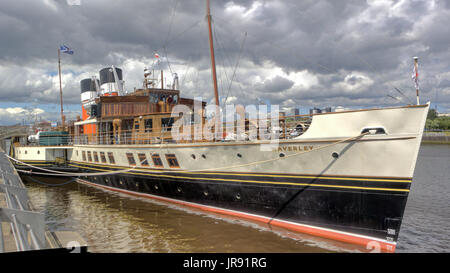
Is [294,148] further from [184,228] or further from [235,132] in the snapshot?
[184,228]

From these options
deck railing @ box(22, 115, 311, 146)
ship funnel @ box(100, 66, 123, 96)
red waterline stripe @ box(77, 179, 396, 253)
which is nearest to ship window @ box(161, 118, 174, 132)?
deck railing @ box(22, 115, 311, 146)

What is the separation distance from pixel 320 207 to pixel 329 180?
103 cm

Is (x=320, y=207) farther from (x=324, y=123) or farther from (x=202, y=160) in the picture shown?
(x=202, y=160)

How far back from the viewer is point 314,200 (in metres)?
9.85

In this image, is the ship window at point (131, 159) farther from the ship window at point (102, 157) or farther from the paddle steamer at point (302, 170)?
the ship window at point (102, 157)

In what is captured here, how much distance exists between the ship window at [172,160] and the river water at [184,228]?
2021 millimetres

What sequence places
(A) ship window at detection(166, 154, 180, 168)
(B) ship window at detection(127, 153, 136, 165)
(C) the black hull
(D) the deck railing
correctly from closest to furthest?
1. (C) the black hull
2. (D) the deck railing
3. (A) ship window at detection(166, 154, 180, 168)
4. (B) ship window at detection(127, 153, 136, 165)

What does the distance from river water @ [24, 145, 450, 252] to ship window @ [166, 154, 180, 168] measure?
2.02m

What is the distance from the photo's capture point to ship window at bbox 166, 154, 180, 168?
1330cm

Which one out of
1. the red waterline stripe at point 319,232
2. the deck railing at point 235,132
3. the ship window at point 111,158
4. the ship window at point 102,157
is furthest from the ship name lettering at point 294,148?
the ship window at point 102,157

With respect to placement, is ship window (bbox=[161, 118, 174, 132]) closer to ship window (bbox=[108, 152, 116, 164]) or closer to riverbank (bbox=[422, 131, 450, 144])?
ship window (bbox=[108, 152, 116, 164])

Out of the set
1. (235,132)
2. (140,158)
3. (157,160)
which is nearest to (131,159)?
(140,158)
